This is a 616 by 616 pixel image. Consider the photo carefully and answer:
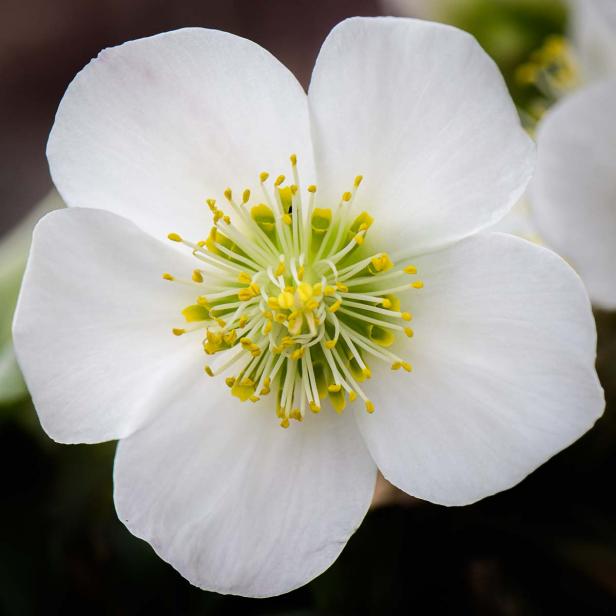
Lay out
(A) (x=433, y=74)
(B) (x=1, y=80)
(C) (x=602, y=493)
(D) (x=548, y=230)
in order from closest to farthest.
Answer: (A) (x=433, y=74) < (D) (x=548, y=230) < (C) (x=602, y=493) < (B) (x=1, y=80)

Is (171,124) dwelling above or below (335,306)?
above

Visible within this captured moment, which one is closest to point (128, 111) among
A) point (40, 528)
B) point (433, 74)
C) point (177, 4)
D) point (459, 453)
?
point (433, 74)

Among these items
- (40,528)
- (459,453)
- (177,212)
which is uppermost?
(177,212)

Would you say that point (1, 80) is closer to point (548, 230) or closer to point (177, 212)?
point (177, 212)

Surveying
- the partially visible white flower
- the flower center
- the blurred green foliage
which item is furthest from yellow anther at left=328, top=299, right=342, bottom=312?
the blurred green foliage

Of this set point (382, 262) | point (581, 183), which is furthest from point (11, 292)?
point (581, 183)

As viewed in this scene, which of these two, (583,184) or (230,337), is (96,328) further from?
(583,184)

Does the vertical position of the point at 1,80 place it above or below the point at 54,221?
below
